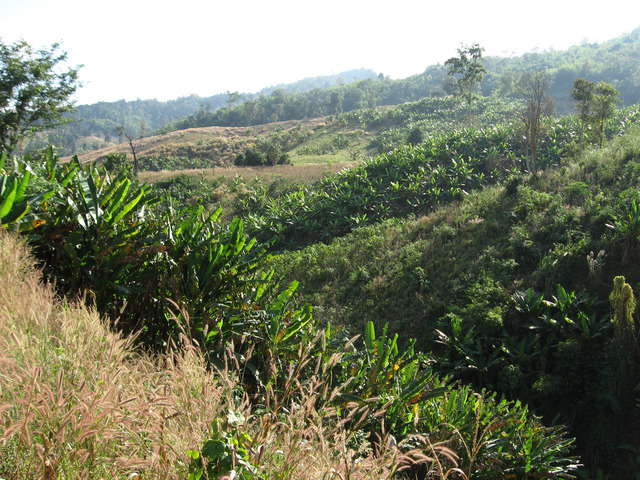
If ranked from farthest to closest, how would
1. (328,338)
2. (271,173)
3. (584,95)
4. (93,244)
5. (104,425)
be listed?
(271,173)
(584,95)
(328,338)
(93,244)
(104,425)

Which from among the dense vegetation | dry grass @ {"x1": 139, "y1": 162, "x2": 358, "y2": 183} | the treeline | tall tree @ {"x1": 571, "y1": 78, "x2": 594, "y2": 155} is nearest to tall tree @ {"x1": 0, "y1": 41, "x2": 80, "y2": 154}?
dry grass @ {"x1": 139, "y1": 162, "x2": 358, "y2": 183}

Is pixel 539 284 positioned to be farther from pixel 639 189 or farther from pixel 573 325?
pixel 639 189

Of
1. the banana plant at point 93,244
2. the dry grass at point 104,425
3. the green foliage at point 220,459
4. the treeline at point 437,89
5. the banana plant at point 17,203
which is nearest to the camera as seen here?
the dry grass at point 104,425

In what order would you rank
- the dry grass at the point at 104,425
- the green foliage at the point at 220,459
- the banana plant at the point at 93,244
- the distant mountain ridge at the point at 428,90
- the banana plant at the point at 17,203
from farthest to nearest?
the distant mountain ridge at the point at 428,90 < the banana plant at the point at 93,244 < the banana plant at the point at 17,203 < the green foliage at the point at 220,459 < the dry grass at the point at 104,425

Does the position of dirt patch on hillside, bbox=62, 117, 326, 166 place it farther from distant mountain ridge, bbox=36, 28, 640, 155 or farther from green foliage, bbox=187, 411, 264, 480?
green foliage, bbox=187, 411, 264, 480

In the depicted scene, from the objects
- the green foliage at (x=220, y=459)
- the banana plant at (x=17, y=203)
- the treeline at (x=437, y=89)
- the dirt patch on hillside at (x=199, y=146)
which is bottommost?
the green foliage at (x=220, y=459)

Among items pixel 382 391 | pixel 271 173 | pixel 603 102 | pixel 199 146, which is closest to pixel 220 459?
pixel 382 391

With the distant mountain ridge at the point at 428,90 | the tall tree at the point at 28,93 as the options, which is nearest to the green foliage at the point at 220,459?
the tall tree at the point at 28,93

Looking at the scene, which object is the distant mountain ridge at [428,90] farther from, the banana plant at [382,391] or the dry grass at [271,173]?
the banana plant at [382,391]

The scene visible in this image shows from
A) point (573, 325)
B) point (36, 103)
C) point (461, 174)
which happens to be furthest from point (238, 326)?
point (36, 103)

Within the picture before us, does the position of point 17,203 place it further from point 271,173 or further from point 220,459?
point 271,173

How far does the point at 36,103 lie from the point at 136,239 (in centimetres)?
2037

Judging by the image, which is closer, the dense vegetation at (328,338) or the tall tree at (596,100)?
the dense vegetation at (328,338)

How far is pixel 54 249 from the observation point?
12.1 ft
